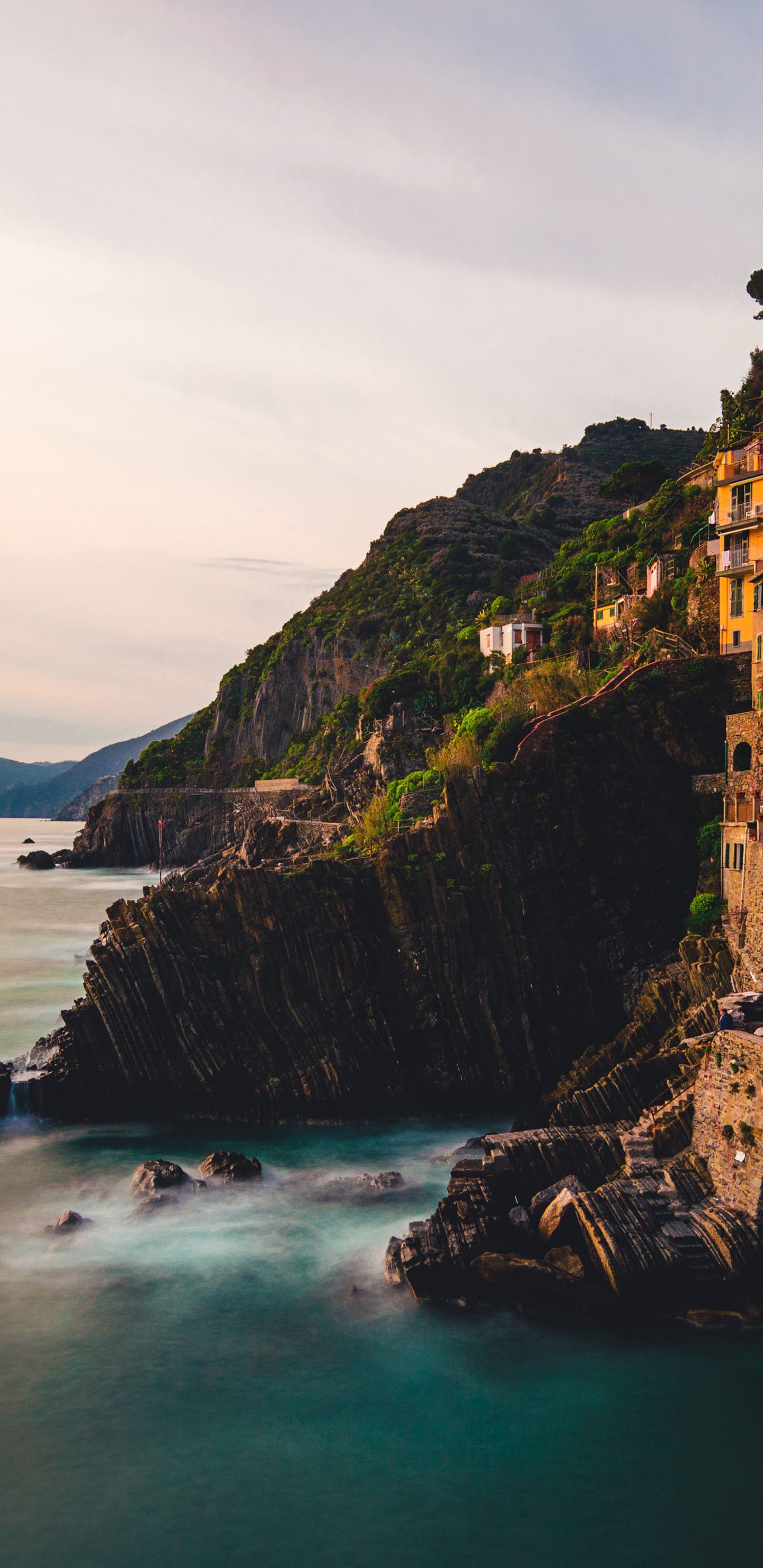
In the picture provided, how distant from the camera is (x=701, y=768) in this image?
33.3 meters

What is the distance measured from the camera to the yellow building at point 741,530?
3072cm

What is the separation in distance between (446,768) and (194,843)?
66600mm

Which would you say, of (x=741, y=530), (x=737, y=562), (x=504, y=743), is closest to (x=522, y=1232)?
(x=504, y=743)

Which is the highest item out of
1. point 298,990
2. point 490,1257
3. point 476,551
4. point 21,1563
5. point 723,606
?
point 476,551

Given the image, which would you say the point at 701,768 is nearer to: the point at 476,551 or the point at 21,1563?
the point at 21,1563

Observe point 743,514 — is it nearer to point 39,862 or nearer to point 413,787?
point 413,787

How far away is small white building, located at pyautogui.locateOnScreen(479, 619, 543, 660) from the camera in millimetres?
58781

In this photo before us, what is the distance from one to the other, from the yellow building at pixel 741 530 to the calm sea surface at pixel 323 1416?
2175 centimetres

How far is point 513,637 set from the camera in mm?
59312

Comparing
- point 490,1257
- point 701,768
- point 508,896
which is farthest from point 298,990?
point 701,768

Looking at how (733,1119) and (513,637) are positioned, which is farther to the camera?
(513,637)

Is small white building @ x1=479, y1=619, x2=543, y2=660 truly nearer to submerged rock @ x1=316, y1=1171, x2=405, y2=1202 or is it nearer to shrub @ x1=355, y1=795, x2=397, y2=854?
shrub @ x1=355, y1=795, x2=397, y2=854

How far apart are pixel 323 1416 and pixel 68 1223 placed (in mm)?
9027

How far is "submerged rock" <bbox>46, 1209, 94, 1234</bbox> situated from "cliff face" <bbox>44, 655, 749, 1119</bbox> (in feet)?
21.2
